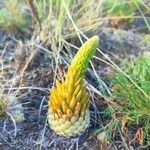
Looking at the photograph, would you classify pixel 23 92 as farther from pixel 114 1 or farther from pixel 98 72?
pixel 114 1

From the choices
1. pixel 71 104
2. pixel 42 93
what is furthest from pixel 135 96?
pixel 42 93

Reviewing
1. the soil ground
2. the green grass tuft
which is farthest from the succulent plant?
the green grass tuft

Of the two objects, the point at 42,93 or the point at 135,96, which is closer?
the point at 135,96

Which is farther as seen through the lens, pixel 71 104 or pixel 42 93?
pixel 42 93

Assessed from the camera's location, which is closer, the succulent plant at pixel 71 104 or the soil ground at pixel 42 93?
the succulent plant at pixel 71 104

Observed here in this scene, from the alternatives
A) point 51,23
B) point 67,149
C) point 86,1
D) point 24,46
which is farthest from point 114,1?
point 67,149

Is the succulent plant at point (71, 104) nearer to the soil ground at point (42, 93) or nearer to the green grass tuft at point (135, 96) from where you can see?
the soil ground at point (42, 93)

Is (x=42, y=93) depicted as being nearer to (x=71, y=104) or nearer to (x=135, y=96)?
(x=71, y=104)

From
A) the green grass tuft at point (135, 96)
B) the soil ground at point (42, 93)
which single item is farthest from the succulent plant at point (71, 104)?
the green grass tuft at point (135, 96)
